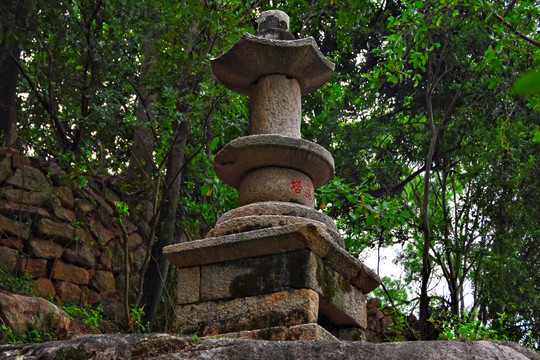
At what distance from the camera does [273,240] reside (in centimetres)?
384

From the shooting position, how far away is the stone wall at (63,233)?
7020 mm

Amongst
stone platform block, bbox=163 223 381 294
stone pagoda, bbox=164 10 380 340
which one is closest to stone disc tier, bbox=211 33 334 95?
stone pagoda, bbox=164 10 380 340

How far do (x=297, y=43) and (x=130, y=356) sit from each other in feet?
9.42

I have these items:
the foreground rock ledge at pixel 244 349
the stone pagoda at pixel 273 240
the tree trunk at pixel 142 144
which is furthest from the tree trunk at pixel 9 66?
the foreground rock ledge at pixel 244 349

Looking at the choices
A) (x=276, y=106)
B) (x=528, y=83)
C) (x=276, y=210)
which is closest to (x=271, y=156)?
(x=276, y=210)

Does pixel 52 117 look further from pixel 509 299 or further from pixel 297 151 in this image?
pixel 509 299

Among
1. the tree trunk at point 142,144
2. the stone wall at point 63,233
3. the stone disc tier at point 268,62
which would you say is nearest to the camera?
the stone disc tier at point 268,62

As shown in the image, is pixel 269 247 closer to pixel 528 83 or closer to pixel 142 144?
pixel 528 83

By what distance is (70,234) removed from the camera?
24.8 feet

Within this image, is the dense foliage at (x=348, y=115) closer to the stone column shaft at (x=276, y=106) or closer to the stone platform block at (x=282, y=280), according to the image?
the stone column shaft at (x=276, y=106)

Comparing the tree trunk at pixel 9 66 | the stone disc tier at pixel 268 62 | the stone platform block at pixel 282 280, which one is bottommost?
the stone platform block at pixel 282 280

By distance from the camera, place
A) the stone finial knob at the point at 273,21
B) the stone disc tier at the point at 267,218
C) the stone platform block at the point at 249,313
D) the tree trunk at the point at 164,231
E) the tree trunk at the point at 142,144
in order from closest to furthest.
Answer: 1. the stone platform block at the point at 249,313
2. the stone disc tier at the point at 267,218
3. the stone finial knob at the point at 273,21
4. the tree trunk at the point at 164,231
5. the tree trunk at the point at 142,144

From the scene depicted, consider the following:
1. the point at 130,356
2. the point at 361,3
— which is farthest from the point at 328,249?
the point at 361,3

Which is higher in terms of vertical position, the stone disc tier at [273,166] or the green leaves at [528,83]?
the stone disc tier at [273,166]
